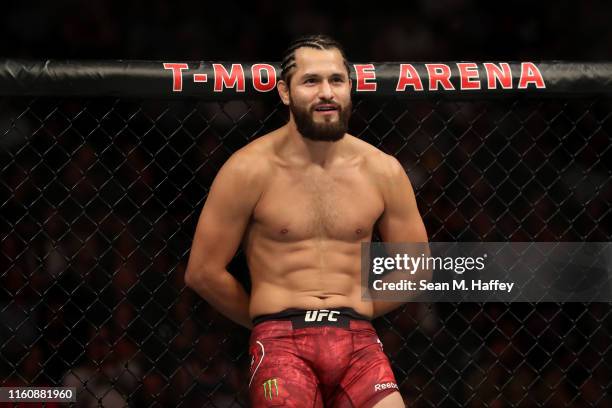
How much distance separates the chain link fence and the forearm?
0.35 metres

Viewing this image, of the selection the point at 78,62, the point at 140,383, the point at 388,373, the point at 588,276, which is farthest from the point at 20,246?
the point at 588,276

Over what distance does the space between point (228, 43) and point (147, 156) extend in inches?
31.9

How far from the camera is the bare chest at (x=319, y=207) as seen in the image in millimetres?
2434

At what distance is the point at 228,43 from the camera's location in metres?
4.19

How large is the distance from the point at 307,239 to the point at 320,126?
31 cm

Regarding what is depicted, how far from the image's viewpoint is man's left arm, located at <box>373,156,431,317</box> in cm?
254

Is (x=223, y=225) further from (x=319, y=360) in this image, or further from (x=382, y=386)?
(x=382, y=386)

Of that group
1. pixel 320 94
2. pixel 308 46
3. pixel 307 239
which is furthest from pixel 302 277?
pixel 308 46

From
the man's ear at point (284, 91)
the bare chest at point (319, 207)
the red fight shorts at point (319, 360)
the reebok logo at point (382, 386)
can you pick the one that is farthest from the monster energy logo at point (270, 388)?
the man's ear at point (284, 91)

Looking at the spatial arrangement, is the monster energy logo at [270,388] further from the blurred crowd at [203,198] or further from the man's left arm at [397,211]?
the blurred crowd at [203,198]

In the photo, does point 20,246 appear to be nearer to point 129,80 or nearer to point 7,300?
point 7,300

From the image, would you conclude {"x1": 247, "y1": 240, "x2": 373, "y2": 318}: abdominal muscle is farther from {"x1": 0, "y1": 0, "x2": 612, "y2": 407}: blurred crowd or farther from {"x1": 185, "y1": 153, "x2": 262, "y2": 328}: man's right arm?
{"x1": 0, "y1": 0, "x2": 612, "y2": 407}: blurred crowd

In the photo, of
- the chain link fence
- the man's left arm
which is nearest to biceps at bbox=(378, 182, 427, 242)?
the man's left arm

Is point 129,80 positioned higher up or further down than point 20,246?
higher up
